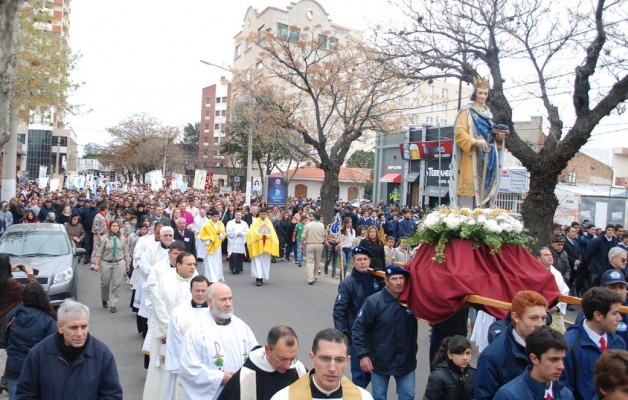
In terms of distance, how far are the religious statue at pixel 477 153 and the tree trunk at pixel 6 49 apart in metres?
9.93

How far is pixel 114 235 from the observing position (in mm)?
11805

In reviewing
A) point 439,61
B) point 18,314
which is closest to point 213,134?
point 439,61

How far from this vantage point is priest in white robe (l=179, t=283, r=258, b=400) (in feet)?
15.1

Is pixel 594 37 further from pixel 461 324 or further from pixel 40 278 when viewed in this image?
pixel 40 278

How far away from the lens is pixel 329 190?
24.1m

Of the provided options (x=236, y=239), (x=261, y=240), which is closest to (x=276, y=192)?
(x=236, y=239)

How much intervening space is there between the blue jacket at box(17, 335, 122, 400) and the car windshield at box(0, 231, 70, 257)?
25.5 ft

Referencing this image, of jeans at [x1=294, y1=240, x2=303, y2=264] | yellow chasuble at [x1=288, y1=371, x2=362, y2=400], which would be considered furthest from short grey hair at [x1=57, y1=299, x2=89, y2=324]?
jeans at [x1=294, y1=240, x2=303, y2=264]

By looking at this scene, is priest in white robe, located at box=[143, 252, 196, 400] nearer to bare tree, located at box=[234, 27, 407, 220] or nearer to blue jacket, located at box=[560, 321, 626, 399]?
blue jacket, located at box=[560, 321, 626, 399]

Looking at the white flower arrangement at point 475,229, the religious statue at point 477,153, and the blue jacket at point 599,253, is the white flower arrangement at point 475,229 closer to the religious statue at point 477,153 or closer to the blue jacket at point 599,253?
the religious statue at point 477,153

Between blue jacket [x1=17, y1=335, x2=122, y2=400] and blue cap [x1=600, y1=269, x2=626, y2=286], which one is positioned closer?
blue jacket [x1=17, y1=335, x2=122, y2=400]

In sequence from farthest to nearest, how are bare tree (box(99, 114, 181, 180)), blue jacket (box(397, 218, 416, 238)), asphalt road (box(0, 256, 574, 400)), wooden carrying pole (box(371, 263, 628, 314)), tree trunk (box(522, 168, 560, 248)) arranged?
bare tree (box(99, 114, 181, 180)) < blue jacket (box(397, 218, 416, 238)) < tree trunk (box(522, 168, 560, 248)) < asphalt road (box(0, 256, 574, 400)) < wooden carrying pole (box(371, 263, 628, 314))

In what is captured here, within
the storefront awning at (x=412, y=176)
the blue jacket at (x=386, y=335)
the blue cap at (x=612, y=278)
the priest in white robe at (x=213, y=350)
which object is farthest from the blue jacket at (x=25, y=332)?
the storefront awning at (x=412, y=176)

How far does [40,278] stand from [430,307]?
7.42 m
